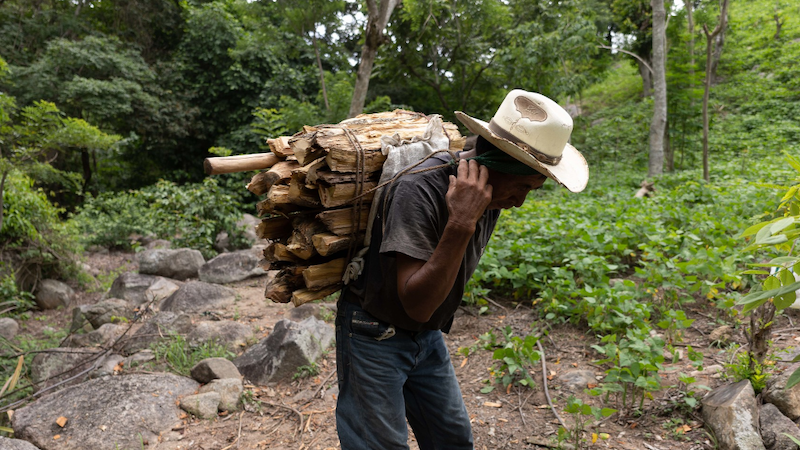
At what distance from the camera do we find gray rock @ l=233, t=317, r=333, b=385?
164 inches

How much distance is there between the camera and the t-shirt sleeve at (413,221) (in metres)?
1.64

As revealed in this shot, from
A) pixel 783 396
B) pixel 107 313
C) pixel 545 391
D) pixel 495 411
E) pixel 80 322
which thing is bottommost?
pixel 80 322

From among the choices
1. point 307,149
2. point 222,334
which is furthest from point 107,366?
point 307,149

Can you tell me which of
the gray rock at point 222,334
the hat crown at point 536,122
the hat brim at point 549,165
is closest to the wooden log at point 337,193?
the hat brim at point 549,165

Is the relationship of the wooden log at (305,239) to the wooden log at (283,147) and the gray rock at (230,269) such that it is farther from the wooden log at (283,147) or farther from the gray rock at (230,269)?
the gray rock at (230,269)

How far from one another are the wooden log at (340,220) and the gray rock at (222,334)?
10.6ft

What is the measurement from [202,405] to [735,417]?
11.1ft

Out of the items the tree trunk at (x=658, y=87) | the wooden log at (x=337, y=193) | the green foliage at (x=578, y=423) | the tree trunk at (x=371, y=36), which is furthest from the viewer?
the tree trunk at (x=658, y=87)

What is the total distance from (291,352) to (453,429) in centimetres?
239

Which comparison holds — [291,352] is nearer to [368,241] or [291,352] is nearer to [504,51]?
[368,241]

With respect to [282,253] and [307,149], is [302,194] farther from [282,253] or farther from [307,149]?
[282,253]

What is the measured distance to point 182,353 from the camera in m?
4.39

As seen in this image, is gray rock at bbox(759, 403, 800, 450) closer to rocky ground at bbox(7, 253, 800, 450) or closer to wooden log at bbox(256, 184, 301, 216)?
rocky ground at bbox(7, 253, 800, 450)

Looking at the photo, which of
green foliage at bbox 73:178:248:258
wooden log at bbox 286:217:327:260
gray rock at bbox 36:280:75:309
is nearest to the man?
wooden log at bbox 286:217:327:260
